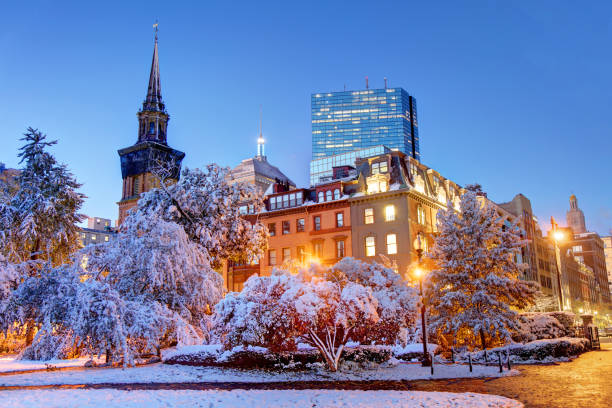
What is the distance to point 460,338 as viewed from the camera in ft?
111

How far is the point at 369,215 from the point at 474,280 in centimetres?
2184

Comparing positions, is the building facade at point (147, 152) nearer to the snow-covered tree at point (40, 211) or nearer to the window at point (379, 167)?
the window at point (379, 167)

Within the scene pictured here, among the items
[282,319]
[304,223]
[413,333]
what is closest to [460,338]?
[413,333]

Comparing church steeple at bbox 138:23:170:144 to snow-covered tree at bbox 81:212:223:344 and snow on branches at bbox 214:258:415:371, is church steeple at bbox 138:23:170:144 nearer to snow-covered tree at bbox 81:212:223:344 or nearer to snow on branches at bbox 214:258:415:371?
snow-covered tree at bbox 81:212:223:344

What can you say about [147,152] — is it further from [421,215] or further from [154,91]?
[421,215]

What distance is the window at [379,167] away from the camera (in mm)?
54688

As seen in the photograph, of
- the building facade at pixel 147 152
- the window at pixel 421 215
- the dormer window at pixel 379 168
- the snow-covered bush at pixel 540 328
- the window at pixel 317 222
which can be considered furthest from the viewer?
the building facade at pixel 147 152

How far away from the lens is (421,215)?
54.1 meters

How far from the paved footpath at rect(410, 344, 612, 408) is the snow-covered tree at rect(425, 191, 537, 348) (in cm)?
867

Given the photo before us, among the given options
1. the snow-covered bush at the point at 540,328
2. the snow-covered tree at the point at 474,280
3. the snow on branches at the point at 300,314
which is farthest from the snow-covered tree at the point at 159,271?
the snow-covered bush at the point at 540,328

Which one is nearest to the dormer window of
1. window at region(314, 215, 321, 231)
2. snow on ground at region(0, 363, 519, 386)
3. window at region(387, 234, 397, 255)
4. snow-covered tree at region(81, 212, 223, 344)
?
window at region(387, 234, 397, 255)

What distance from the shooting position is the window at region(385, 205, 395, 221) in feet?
172

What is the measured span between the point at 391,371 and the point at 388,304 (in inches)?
121

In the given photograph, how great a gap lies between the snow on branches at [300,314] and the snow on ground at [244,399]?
16.5ft
